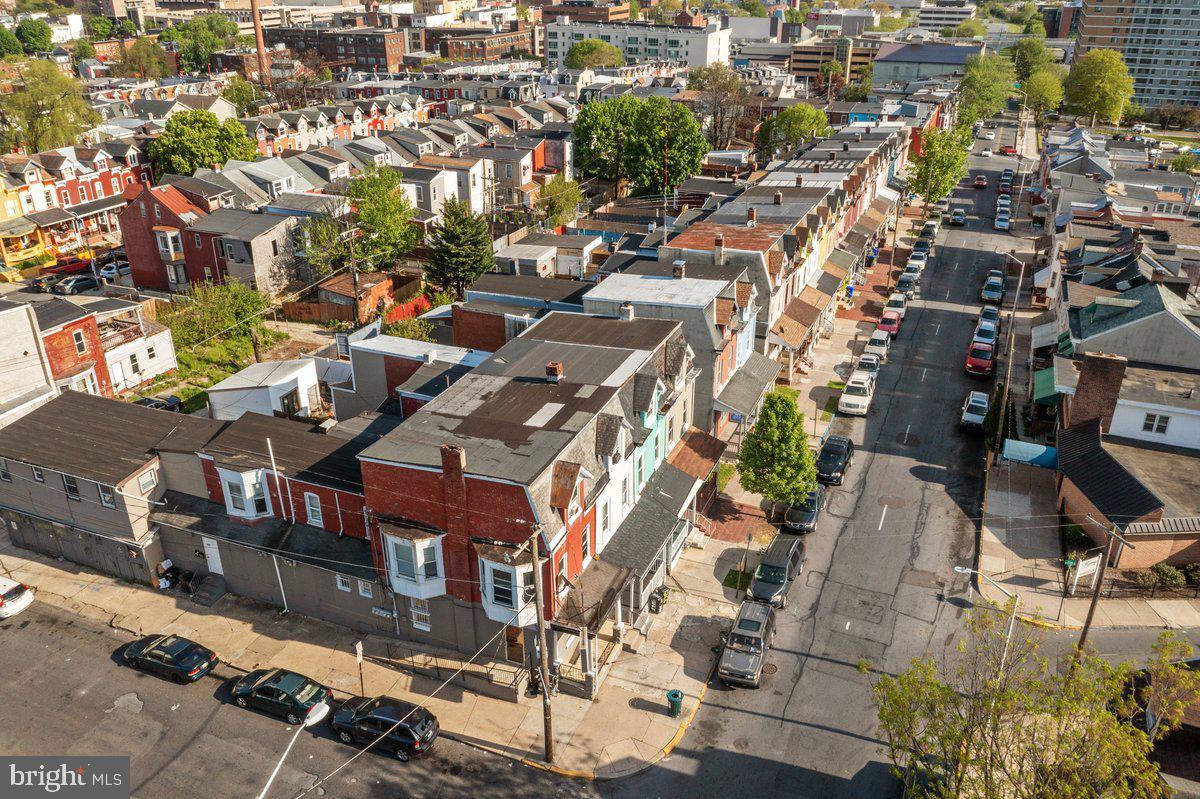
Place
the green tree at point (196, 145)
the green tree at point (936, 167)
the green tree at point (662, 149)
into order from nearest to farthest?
the green tree at point (936, 167), the green tree at point (196, 145), the green tree at point (662, 149)

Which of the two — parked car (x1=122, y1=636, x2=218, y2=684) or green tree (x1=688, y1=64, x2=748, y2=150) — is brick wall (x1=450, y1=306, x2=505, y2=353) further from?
green tree (x1=688, y1=64, x2=748, y2=150)

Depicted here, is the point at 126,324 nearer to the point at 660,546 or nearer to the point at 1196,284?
the point at 660,546

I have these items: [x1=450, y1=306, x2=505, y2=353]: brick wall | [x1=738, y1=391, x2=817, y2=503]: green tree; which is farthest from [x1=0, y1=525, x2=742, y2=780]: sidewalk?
[x1=450, y1=306, x2=505, y2=353]: brick wall

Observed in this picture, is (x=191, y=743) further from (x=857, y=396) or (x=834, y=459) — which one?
(x=857, y=396)

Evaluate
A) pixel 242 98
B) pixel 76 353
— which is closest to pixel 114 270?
pixel 76 353

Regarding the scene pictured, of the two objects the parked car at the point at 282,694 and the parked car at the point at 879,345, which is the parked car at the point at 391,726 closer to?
the parked car at the point at 282,694

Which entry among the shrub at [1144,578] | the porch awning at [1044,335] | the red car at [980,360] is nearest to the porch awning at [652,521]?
the shrub at [1144,578]

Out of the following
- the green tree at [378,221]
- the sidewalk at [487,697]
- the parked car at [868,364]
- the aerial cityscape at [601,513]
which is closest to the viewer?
the aerial cityscape at [601,513]

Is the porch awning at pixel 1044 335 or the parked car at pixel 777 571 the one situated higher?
the porch awning at pixel 1044 335
